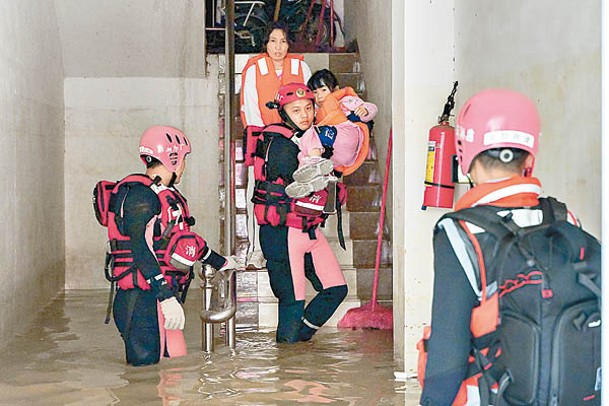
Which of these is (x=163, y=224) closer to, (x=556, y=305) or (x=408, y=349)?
(x=408, y=349)

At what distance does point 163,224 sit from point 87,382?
37.3 inches

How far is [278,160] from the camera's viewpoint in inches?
264

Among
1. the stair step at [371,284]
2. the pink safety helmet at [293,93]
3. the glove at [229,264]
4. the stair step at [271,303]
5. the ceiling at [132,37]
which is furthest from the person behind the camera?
the ceiling at [132,37]

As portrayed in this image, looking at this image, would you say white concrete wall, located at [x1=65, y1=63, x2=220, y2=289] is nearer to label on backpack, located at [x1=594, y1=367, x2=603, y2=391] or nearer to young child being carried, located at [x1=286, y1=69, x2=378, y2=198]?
young child being carried, located at [x1=286, y1=69, x2=378, y2=198]

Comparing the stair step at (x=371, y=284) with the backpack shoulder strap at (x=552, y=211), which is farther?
the stair step at (x=371, y=284)

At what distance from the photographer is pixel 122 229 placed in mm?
5836

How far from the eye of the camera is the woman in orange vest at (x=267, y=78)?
25.1ft

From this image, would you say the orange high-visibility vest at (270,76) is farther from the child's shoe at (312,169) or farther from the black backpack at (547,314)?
the black backpack at (547,314)

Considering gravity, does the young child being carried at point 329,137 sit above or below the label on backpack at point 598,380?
above

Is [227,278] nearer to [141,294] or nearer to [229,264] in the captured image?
[229,264]

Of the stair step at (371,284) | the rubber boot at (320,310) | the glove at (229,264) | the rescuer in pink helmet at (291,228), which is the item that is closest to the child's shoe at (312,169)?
the rescuer in pink helmet at (291,228)

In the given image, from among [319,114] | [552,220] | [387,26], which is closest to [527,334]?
[552,220]

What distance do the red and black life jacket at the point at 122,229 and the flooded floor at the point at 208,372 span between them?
0.51 metres

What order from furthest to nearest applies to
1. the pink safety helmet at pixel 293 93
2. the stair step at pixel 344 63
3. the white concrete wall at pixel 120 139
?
the stair step at pixel 344 63 < the white concrete wall at pixel 120 139 < the pink safety helmet at pixel 293 93
